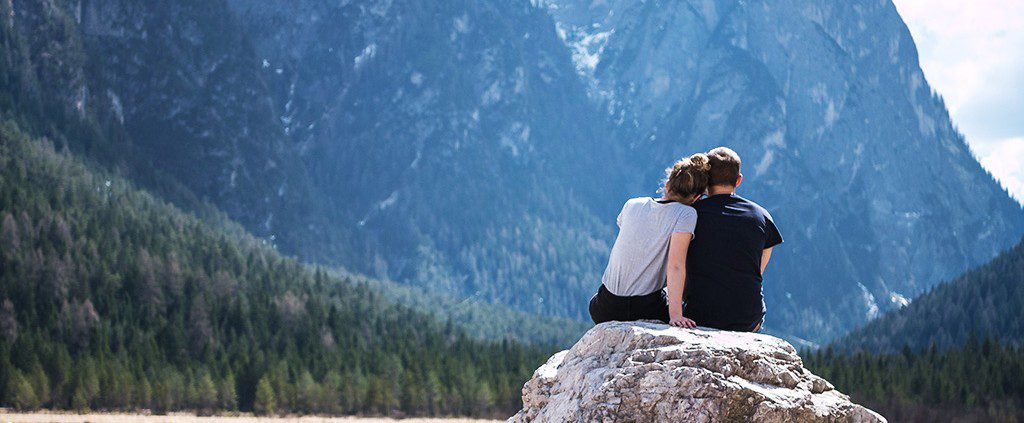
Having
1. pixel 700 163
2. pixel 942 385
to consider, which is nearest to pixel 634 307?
pixel 700 163

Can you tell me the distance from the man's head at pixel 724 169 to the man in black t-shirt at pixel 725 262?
0.5 inches

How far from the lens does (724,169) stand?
16219 mm

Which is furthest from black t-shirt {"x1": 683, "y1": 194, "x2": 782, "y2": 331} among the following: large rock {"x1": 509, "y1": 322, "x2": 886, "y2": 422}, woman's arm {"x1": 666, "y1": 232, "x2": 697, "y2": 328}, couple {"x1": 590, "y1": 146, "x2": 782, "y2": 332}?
large rock {"x1": 509, "y1": 322, "x2": 886, "y2": 422}

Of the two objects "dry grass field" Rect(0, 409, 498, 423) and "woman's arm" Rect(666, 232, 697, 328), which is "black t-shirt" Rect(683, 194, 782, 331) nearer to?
"woman's arm" Rect(666, 232, 697, 328)

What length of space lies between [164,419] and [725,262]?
116485 millimetres

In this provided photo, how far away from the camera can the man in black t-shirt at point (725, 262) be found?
15977 mm

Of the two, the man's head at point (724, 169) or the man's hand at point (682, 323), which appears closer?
the man's hand at point (682, 323)

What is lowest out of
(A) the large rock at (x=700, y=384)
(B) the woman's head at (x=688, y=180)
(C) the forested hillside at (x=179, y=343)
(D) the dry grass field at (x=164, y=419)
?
(A) the large rock at (x=700, y=384)

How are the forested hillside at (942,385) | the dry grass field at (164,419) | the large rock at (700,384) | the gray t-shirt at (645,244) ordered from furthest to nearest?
the forested hillside at (942,385), the dry grass field at (164,419), the gray t-shirt at (645,244), the large rock at (700,384)

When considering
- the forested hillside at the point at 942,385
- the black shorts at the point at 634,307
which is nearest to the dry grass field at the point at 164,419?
the forested hillside at the point at 942,385

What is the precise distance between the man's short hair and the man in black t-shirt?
13 mm

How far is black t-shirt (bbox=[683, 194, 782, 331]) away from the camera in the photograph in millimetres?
15969

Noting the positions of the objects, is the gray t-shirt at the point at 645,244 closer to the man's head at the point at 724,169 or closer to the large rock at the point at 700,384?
the man's head at the point at 724,169

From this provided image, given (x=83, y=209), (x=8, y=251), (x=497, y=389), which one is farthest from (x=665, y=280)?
(x=83, y=209)
